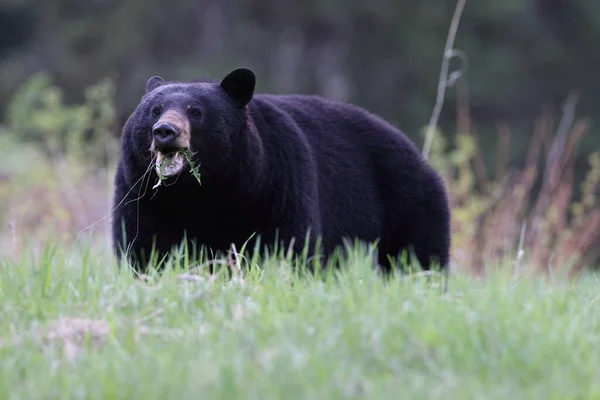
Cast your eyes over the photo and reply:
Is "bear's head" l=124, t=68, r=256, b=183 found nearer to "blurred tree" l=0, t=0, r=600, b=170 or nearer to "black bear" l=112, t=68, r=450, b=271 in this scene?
"black bear" l=112, t=68, r=450, b=271

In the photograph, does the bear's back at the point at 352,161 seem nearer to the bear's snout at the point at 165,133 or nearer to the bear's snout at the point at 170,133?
the bear's snout at the point at 170,133

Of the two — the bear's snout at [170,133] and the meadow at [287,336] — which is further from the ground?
the bear's snout at [170,133]

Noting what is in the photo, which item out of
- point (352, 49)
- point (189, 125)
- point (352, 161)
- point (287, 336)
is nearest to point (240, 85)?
point (189, 125)

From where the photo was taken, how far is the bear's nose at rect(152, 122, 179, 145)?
521 cm

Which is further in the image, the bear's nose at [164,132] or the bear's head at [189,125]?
the bear's head at [189,125]

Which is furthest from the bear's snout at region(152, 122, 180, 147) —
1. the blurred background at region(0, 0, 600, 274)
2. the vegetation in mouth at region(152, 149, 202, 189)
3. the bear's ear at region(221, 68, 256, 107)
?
the blurred background at region(0, 0, 600, 274)

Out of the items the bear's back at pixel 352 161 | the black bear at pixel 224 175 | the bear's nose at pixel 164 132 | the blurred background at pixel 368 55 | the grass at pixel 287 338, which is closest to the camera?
the grass at pixel 287 338

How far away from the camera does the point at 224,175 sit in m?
5.68

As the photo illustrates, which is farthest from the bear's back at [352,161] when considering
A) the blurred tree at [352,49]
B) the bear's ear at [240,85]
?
the blurred tree at [352,49]

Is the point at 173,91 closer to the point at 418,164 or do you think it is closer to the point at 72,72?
the point at 418,164

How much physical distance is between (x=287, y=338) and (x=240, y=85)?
241cm

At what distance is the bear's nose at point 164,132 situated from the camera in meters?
5.21

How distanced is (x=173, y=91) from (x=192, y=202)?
0.59m

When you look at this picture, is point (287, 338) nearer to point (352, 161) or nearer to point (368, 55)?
point (352, 161)
